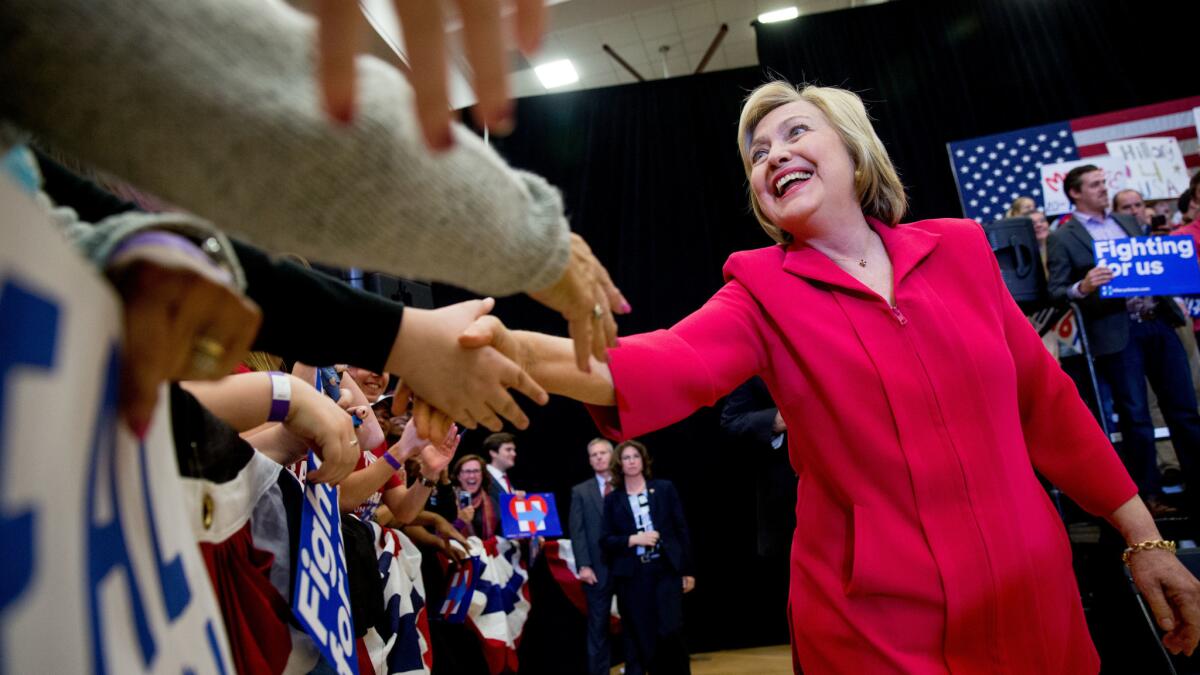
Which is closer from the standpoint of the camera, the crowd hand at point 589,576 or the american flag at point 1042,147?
the crowd hand at point 589,576

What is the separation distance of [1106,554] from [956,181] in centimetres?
445

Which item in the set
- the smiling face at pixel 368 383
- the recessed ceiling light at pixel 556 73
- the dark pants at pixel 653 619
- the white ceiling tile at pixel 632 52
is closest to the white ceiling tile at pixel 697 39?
the white ceiling tile at pixel 632 52

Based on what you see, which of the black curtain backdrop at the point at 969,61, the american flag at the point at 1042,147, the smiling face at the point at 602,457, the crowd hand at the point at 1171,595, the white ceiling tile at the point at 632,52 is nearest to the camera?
the crowd hand at the point at 1171,595

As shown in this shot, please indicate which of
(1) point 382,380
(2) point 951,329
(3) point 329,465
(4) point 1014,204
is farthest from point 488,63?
(4) point 1014,204

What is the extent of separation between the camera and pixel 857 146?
5.18 ft

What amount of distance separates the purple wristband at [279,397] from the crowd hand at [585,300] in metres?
0.54

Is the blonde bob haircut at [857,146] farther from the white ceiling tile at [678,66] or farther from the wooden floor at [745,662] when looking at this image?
the white ceiling tile at [678,66]

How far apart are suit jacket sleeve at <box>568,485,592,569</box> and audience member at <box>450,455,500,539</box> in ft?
1.97

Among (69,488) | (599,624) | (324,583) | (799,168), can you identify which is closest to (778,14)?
(599,624)

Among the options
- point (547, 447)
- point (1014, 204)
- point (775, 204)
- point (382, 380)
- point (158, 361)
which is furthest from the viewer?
point (547, 447)

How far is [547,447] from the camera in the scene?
294 inches

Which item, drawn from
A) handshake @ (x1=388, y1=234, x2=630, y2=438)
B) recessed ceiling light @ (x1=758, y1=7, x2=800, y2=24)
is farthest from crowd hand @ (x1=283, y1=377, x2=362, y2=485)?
recessed ceiling light @ (x1=758, y1=7, x2=800, y2=24)

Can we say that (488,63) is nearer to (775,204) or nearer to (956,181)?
(775,204)

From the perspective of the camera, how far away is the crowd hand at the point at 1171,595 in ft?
4.44
